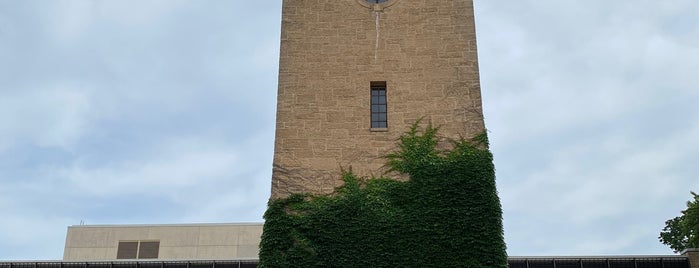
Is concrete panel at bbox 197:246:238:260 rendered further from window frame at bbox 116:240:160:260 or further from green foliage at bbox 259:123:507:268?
green foliage at bbox 259:123:507:268

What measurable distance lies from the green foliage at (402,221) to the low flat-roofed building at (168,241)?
32691 millimetres

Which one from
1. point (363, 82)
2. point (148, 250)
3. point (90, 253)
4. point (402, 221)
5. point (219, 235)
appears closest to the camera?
point (402, 221)

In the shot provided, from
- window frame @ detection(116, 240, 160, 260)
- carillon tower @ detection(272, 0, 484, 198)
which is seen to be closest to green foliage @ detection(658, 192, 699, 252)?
carillon tower @ detection(272, 0, 484, 198)

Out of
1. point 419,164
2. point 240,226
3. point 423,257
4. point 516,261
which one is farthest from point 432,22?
A: point 240,226

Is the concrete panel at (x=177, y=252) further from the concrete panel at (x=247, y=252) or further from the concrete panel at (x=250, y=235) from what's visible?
the concrete panel at (x=250, y=235)

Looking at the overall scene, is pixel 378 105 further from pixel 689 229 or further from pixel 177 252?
pixel 177 252

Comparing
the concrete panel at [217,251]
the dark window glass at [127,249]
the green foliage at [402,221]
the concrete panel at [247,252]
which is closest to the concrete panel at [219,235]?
the concrete panel at [217,251]

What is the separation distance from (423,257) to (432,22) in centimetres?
749

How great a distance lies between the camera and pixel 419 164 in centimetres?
2038

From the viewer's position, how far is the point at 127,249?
52375 millimetres

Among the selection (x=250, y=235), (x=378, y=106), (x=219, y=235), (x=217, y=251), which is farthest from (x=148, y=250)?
(x=378, y=106)

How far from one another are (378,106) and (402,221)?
3893mm

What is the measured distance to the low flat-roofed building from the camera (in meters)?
52.0

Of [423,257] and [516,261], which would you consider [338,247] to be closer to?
[423,257]
